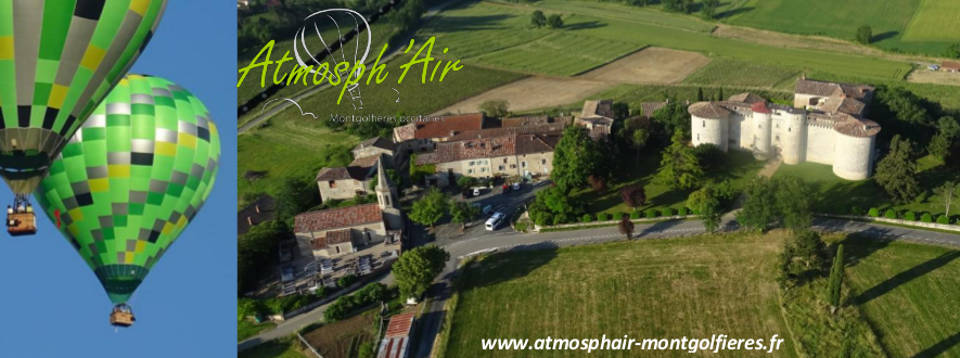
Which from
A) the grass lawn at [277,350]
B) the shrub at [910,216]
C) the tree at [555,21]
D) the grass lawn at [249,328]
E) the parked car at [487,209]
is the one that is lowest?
the grass lawn at [277,350]

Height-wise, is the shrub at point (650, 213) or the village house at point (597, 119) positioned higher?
the village house at point (597, 119)

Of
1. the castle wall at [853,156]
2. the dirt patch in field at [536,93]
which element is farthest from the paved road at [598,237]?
the dirt patch in field at [536,93]

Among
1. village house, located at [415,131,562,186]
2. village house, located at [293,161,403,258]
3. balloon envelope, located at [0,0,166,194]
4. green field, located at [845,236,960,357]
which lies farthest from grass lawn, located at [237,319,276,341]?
green field, located at [845,236,960,357]

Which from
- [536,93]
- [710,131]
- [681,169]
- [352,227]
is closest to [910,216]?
[681,169]

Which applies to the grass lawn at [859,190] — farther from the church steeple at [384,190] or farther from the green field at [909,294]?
the church steeple at [384,190]

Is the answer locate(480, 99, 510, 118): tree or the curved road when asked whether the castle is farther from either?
locate(480, 99, 510, 118): tree

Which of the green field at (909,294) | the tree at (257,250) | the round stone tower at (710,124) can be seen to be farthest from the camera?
the round stone tower at (710,124)

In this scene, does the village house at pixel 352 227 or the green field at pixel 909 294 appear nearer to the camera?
the green field at pixel 909 294
